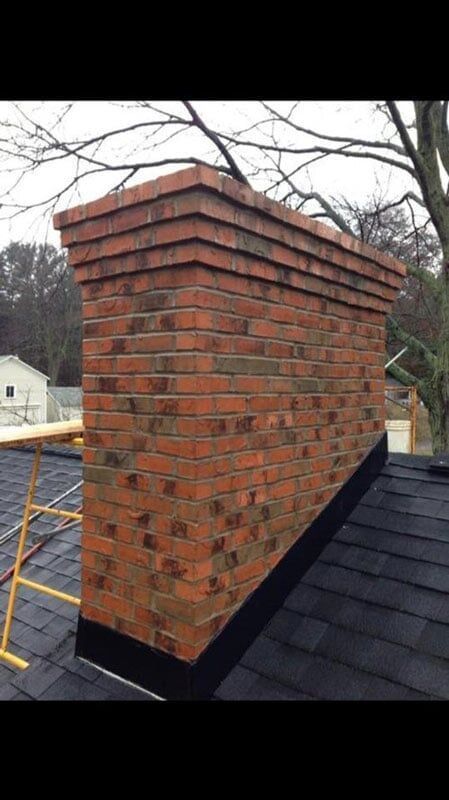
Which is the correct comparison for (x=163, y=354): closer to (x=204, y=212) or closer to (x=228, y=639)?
(x=204, y=212)

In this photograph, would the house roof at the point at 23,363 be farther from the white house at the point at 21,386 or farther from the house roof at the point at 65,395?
the house roof at the point at 65,395

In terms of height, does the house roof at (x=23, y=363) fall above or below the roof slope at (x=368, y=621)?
above

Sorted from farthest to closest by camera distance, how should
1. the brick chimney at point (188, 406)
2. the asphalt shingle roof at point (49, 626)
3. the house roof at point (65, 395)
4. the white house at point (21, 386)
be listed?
the house roof at point (65, 395), the white house at point (21, 386), the asphalt shingle roof at point (49, 626), the brick chimney at point (188, 406)

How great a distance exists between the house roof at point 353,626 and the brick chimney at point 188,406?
0.20 metres

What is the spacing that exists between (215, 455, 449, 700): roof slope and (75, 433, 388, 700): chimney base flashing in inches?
2.0

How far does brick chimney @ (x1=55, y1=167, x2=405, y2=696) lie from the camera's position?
1689 mm

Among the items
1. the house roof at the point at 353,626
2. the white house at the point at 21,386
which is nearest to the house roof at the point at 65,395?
the white house at the point at 21,386

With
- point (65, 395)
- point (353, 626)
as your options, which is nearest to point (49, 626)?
point (353, 626)

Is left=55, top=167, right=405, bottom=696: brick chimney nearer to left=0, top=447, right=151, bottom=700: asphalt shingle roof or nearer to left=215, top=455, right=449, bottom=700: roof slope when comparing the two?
left=0, top=447, right=151, bottom=700: asphalt shingle roof

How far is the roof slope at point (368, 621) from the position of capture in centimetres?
171
